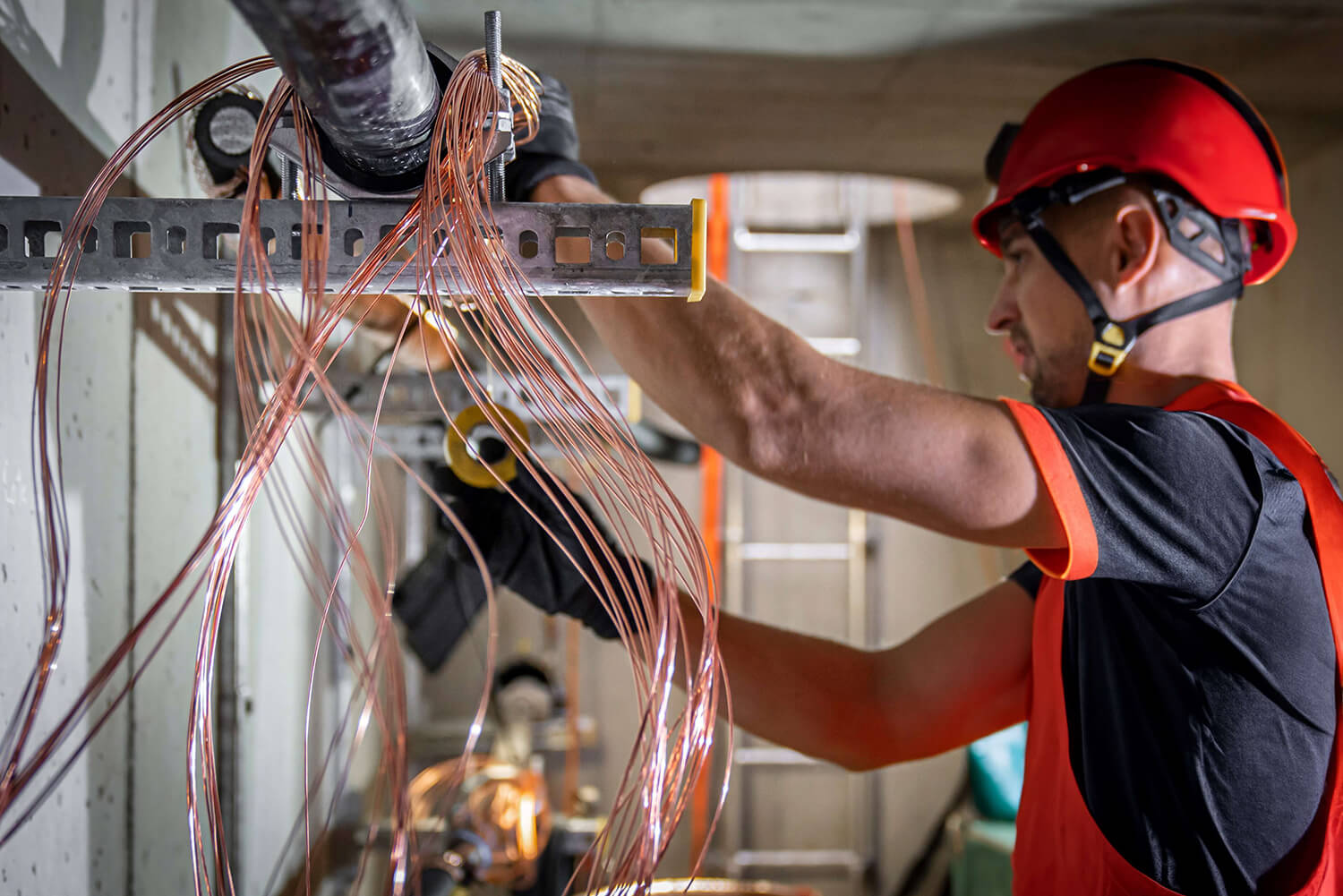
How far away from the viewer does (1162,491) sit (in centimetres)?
79

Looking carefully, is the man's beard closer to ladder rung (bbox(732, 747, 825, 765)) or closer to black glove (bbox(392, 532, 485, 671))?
black glove (bbox(392, 532, 485, 671))

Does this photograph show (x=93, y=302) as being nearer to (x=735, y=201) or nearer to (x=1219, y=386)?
(x=1219, y=386)

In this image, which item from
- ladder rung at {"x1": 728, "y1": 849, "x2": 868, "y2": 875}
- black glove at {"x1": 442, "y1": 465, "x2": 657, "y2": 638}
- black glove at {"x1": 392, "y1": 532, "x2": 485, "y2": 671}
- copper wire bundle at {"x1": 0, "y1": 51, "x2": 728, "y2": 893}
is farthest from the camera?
ladder rung at {"x1": 728, "y1": 849, "x2": 868, "y2": 875}

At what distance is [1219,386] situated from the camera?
3.40 ft

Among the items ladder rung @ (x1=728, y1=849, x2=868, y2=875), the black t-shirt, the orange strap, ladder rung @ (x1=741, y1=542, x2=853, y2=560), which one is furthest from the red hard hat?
ladder rung @ (x1=728, y1=849, x2=868, y2=875)

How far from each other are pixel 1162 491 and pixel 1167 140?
23.3 inches

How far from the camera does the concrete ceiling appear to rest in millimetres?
2430

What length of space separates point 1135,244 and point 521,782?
5.64ft

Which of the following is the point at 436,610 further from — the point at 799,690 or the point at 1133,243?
the point at 1133,243

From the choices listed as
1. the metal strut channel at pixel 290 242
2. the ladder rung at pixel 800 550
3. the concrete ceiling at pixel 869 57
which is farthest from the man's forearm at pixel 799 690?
the ladder rung at pixel 800 550

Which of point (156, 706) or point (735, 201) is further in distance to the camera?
point (735, 201)

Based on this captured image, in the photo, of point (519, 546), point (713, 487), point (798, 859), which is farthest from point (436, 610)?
point (798, 859)

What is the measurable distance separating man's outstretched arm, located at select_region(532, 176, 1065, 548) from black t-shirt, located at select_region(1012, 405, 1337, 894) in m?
0.06

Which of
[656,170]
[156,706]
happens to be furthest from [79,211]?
[656,170]
